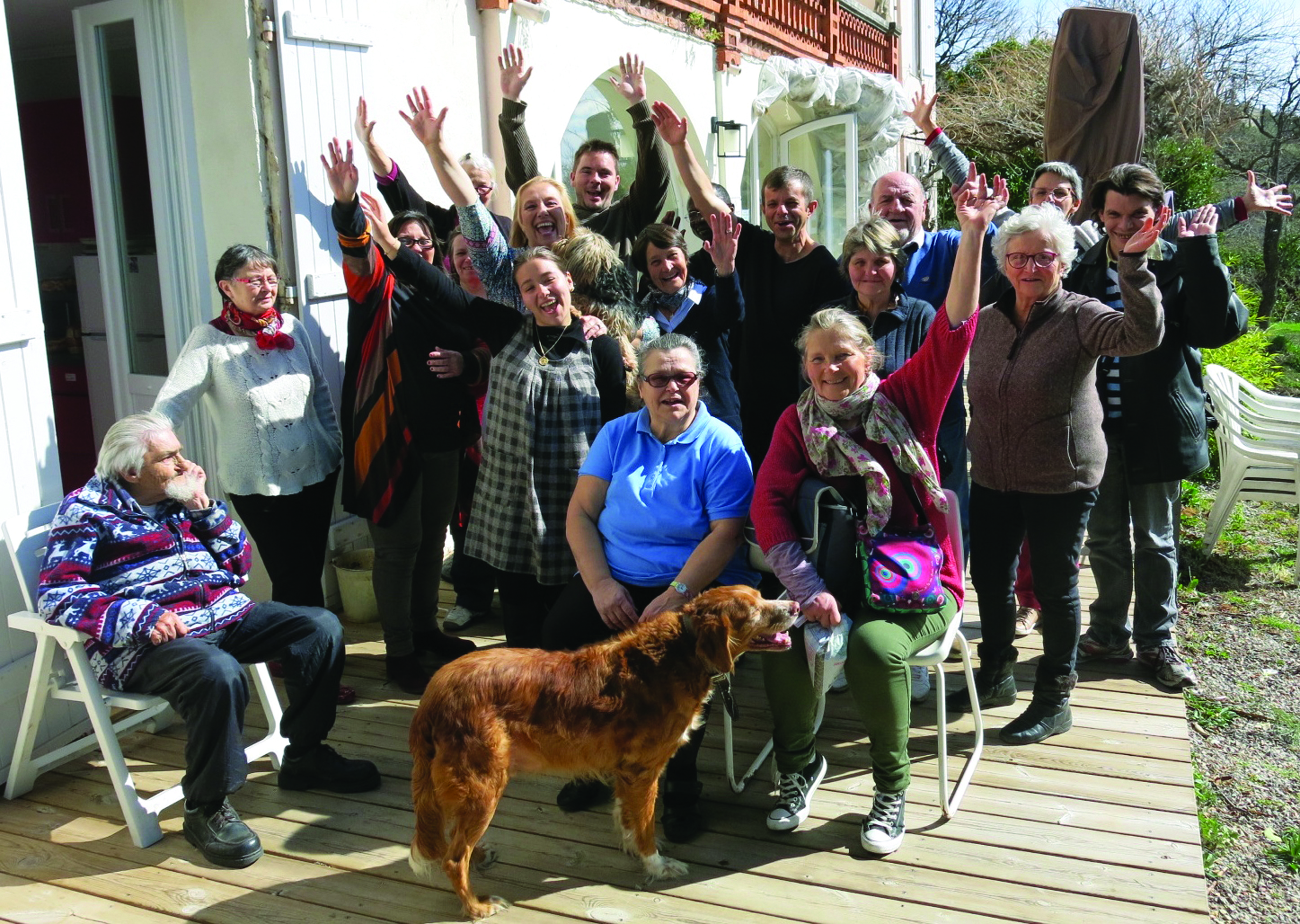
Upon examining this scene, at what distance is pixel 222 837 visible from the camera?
9.73ft

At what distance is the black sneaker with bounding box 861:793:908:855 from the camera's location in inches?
117

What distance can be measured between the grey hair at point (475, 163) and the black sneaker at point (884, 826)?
315cm

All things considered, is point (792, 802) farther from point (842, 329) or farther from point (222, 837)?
point (222, 837)

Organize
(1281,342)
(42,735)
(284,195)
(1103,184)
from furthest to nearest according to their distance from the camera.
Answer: (1281,342)
(284,195)
(1103,184)
(42,735)

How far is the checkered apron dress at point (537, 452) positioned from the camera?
3.54 metres

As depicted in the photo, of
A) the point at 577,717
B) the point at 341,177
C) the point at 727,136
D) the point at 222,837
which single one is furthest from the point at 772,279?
the point at 727,136

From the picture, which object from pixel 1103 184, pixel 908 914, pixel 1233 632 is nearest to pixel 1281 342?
pixel 1233 632

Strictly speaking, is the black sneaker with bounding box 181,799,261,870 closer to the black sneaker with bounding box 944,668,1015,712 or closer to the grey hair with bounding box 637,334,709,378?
the grey hair with bounding box 637,334,709,378

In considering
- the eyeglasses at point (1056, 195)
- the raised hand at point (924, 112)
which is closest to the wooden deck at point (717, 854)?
the eyeglasses at point (1056, 195)

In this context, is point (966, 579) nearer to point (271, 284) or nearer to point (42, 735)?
point (271, 284)

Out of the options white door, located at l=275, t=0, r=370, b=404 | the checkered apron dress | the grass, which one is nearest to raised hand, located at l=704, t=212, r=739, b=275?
the checkered apron dress

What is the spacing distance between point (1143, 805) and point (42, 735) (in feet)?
11.6

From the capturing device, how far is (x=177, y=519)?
3.21 metres

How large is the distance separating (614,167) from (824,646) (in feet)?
8.72
